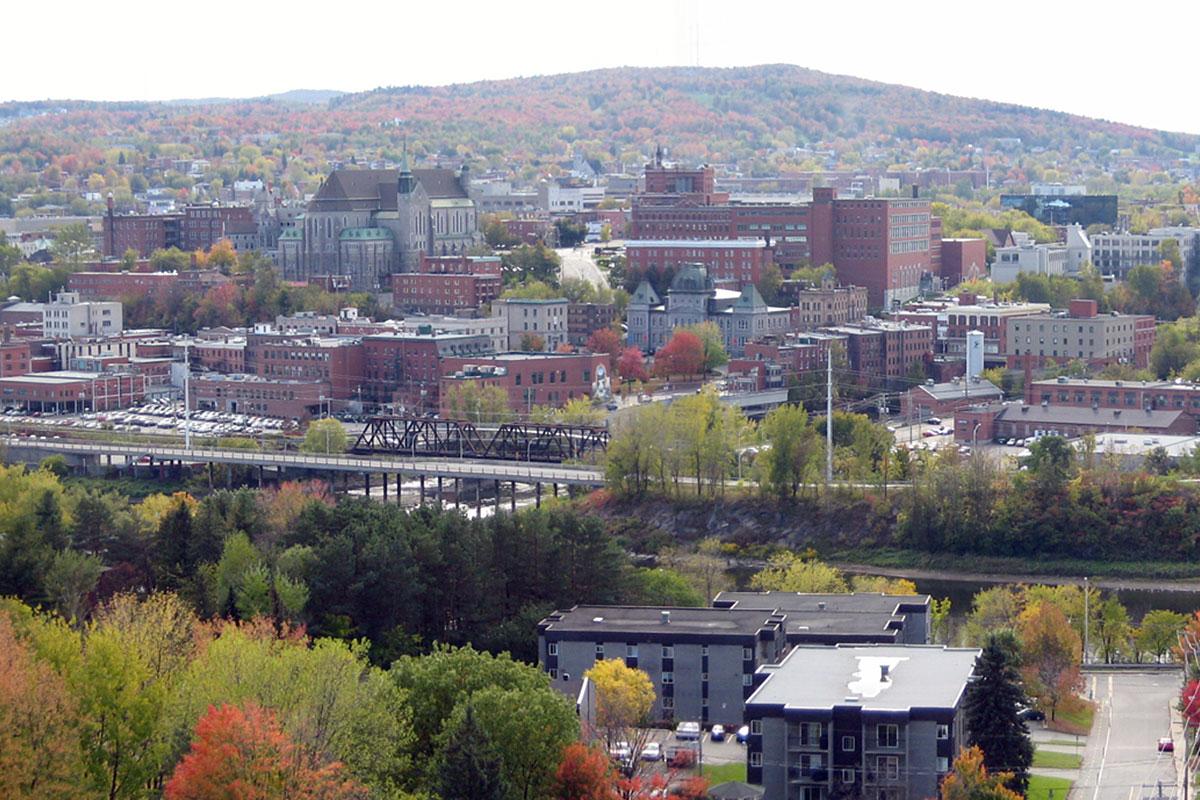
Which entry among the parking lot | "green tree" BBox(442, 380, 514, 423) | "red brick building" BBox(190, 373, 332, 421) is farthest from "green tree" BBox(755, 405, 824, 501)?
"red brick building" BBox(190, 373, 332, 421)

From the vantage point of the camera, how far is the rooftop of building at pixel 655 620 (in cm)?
2895

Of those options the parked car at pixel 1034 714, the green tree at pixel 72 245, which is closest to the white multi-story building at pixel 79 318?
the green tree at pixel 72 245

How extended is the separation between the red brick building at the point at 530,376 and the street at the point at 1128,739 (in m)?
26.4

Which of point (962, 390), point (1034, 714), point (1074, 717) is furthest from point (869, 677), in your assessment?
point (962, 390)

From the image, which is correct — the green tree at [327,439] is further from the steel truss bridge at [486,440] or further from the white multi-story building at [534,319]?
the white multi-story building at [534,319]

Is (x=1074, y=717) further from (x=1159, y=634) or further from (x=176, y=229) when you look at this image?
(x=176, y=229)

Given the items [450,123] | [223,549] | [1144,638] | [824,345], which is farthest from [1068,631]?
[450,123]

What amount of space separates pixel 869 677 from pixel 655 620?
4416mm

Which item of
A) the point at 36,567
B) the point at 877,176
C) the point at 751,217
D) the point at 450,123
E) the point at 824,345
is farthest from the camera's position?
the point at 450,123

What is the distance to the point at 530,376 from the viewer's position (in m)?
56.8

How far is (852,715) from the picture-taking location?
24.5 m

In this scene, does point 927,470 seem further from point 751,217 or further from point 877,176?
point 877,176

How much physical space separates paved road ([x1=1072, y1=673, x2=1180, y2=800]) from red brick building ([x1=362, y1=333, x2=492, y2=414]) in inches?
1136

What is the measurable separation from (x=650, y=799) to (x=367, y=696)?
2.66 meters
